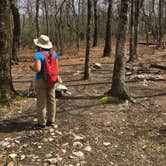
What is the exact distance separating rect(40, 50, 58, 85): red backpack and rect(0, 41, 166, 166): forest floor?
1061 millimetres

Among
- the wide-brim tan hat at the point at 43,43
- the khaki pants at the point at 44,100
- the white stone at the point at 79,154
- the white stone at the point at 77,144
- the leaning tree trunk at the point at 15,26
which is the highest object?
the leaning tree trunk at the point at 15,26

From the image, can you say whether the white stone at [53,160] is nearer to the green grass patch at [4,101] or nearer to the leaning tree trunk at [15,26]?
the green grass patch at [4,101]

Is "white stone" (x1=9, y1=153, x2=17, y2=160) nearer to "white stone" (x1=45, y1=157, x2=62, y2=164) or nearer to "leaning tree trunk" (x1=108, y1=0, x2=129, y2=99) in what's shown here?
"white stone" (x1=45, y1=157, x2=62, y2=164)

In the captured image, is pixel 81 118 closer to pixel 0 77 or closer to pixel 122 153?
pixel 122 153

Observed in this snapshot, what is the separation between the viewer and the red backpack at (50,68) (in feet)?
19.7

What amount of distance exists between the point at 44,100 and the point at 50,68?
0.69 m

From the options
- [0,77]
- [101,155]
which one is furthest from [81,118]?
[0,77]

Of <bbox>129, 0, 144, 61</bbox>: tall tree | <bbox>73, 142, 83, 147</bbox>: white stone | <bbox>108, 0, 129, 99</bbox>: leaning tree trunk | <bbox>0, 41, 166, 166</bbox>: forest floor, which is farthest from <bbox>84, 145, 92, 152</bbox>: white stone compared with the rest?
<bbox>129, 0, 144, 61</bbox>: tall tree

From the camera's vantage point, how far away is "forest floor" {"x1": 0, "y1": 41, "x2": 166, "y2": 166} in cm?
532

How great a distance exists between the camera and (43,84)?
616cm

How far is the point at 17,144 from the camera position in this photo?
5.79 m

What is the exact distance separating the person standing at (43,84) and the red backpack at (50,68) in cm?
2

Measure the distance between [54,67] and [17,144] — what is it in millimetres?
1631

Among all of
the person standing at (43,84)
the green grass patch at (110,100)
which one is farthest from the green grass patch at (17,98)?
the green grass patch at (110,100)
